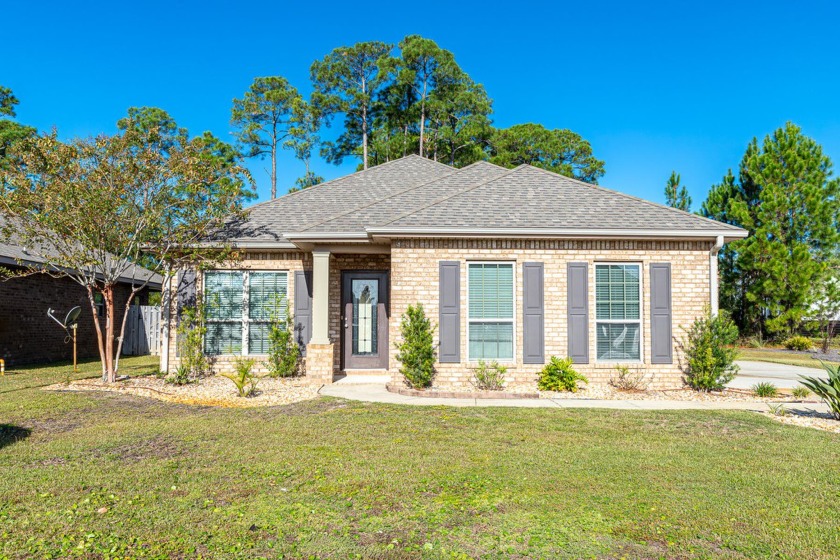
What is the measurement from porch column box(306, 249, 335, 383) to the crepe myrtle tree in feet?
6.58

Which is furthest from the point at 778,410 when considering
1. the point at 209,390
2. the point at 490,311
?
the point at 209,390

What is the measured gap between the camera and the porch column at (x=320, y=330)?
416 inches

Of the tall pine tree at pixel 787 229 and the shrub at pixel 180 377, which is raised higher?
the tall pine tree at pixel 787 229

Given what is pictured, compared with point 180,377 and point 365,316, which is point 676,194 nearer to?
point 365,316

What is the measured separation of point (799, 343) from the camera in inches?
820

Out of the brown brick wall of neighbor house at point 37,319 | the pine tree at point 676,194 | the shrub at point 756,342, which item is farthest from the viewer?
the pine tree at point 676,194

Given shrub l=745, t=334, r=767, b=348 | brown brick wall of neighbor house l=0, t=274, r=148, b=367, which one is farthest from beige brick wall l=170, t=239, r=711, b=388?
shrub l=745, t=334, r=767, b=348

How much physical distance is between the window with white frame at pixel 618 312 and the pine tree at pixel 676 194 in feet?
60.9

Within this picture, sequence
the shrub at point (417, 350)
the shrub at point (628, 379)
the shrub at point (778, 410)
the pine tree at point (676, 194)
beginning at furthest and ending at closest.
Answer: the pine tree at point (676, 194) < the shrub at point (628, 379) < the shrub at point (417, 350) < the shrub at point (778, 410)

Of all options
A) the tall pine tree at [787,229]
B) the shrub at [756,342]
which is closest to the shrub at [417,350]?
the shrub at [756,342]

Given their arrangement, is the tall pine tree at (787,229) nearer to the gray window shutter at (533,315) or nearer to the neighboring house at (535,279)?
the neighboring house at (535,279)

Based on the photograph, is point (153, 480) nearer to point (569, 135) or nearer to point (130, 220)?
point (130, 220)

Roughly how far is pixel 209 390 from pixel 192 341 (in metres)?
1.77

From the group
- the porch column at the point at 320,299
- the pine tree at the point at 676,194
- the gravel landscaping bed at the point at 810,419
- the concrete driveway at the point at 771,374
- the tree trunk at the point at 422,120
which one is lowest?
the concrete driveway at the point at 771,374
